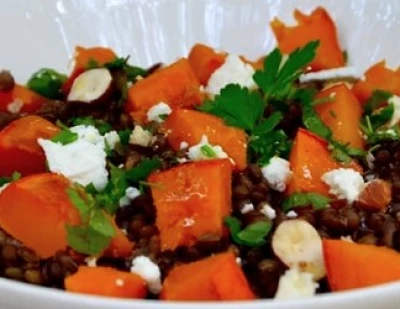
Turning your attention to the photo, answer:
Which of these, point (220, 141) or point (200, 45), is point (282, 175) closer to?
point (220, 141)

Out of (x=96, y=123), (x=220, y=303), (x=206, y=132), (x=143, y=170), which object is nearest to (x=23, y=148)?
(x=96, y=123)

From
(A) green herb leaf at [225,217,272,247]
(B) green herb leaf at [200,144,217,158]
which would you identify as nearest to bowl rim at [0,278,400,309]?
(A) green herb leaf at [225,217,272,247]

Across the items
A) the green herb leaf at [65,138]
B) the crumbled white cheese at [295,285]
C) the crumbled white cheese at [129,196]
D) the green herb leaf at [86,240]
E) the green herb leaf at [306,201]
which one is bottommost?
the crumbled white cheese at [295,285]

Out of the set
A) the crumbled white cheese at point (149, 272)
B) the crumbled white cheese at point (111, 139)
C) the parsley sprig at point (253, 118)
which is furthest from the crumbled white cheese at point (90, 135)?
the crumbled white cheese at point (149, 272)

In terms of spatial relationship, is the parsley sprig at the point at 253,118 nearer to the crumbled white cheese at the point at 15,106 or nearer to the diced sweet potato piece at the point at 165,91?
the diced sweet potato piece at the point at 165,91

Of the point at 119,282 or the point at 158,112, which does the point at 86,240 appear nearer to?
the point at 119,282

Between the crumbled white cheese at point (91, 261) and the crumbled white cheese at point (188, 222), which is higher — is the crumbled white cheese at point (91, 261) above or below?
below

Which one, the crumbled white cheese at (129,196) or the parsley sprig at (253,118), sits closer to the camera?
the crumbled white cheese at (129,196)
